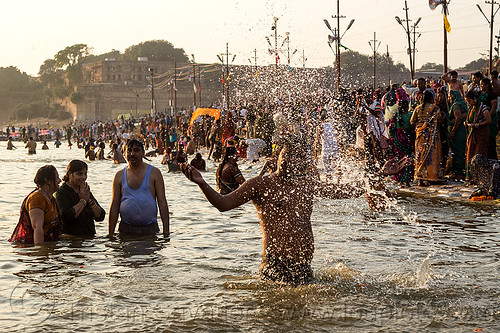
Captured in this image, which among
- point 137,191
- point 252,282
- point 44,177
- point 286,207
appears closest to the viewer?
point 286,207

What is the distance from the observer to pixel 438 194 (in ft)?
38.6

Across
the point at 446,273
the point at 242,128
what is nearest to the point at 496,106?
the point at 446,273

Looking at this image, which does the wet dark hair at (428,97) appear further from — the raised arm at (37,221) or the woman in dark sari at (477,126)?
the raised arm at (37,221)

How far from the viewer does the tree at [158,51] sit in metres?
127

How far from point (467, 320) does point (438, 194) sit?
7113 millimetres

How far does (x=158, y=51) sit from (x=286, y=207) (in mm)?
125939

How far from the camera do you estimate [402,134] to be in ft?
43.1

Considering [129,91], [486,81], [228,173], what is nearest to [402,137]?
[486,81]

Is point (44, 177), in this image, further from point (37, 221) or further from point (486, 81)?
point (486, 81)

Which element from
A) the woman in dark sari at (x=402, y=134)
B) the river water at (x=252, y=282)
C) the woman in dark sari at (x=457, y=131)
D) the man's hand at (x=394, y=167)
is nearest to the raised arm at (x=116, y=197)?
the river water at (x=252, y=282)

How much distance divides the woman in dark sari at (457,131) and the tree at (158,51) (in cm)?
11627

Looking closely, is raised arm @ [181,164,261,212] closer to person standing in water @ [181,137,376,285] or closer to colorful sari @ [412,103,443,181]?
person standing in water @ [181,137,376,285]

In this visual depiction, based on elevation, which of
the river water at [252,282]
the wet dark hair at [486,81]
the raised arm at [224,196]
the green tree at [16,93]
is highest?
the green tree at [16,93]

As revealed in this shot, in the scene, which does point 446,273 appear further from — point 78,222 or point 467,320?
point 78,222
